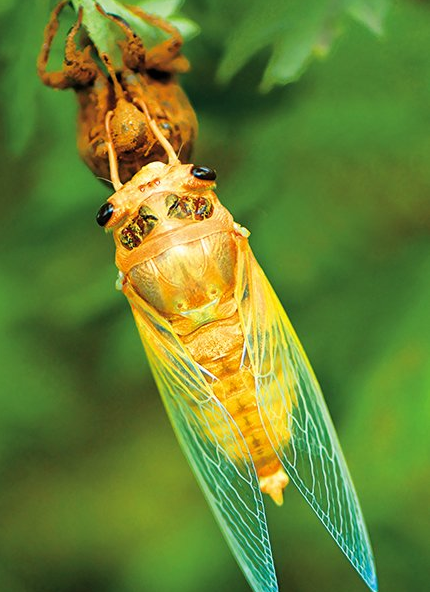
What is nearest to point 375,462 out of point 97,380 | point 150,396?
point 150,396

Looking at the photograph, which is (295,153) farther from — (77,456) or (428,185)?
(77,456)

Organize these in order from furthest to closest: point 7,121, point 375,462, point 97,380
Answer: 1. point 97,380
2. point 375,462
3. point 7,121

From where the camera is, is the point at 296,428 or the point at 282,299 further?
the point at 282,299

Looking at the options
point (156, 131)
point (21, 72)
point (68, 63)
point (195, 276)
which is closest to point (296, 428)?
point (195, 276)

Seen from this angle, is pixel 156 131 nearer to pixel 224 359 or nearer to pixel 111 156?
pixel 111 156

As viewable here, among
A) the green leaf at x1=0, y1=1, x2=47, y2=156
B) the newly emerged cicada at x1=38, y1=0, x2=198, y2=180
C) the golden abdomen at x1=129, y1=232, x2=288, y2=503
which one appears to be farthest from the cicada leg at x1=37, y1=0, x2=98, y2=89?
the golden abdomen at x1=129, y1=232, x2=288, y2=503

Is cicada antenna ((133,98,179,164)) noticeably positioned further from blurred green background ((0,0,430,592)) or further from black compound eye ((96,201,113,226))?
blurred green background ((0,0,430,592))
